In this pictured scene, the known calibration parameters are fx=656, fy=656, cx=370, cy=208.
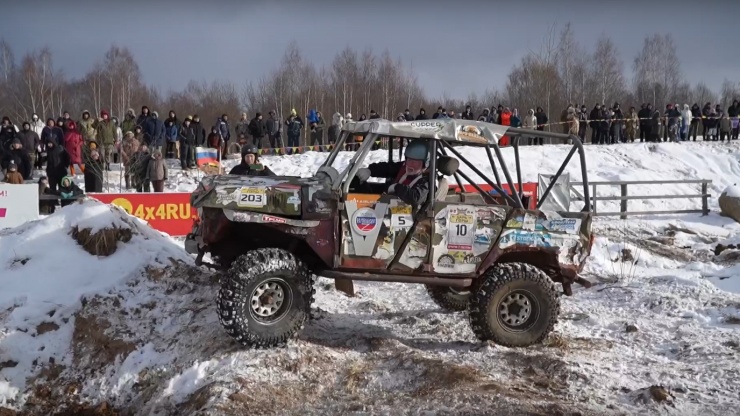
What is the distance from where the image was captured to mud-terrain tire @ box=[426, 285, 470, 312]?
8180mm

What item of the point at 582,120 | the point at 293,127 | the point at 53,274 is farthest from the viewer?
the point at 582,120

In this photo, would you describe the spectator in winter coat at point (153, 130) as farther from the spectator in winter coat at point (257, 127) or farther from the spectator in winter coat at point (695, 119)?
the spectator in winter coat at point (695, 119)

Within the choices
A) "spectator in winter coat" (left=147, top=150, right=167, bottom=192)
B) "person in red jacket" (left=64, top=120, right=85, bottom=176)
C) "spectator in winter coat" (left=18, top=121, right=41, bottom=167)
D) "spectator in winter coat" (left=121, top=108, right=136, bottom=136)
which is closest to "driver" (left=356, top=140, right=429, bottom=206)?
"spectator in winter coat" (left=147, top=150, right=167, bottom=192)

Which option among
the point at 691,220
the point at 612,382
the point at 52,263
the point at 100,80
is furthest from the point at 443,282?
the point at 100,80

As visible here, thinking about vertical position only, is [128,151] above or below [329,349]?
above

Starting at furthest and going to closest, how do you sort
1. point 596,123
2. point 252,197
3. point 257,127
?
point 596,123
point 257,127
point 252,197

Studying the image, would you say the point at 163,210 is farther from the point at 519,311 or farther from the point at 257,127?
the point at 257,127

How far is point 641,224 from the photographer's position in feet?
59.2

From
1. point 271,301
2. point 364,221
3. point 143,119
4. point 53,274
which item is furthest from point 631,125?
point 53,274

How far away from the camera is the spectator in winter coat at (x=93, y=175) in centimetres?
1745

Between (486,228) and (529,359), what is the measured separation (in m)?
1.36

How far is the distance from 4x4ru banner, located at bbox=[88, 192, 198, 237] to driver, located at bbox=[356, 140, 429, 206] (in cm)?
700

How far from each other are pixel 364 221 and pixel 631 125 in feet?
84.1

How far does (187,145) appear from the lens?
21797mm
